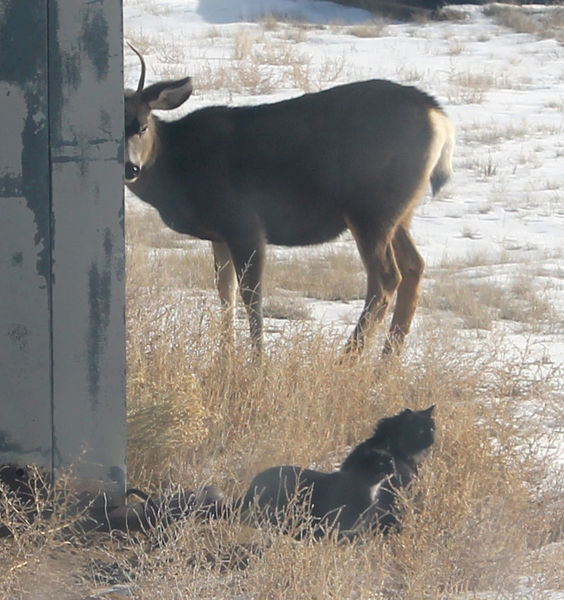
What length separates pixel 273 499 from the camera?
4656mm

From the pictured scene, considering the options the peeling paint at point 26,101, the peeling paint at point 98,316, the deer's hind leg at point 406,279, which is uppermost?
the peeling paint at point 26,101

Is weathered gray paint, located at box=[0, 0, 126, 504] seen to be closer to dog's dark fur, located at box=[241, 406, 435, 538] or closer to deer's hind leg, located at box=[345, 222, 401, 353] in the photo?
dog's dark fur, located at box=[241, 406, 435, 538]

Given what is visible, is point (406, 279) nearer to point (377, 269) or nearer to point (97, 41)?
point (377, 269)

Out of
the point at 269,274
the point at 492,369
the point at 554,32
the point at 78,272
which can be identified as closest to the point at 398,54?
the point at 554,32

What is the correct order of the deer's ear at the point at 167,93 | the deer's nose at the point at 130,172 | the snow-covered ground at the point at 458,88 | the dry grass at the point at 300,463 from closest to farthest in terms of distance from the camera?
the dry grass at the point at 300,463
the deer's nose at the point at 130,172
the deer's ear at the point at 167,93
the snow-covered ground at the point at 458,88

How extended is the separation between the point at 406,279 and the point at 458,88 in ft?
35.0

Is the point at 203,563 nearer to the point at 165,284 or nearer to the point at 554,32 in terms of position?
the point at 165,284

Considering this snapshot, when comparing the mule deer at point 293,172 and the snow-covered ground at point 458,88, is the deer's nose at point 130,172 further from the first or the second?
the snow-covered ground at point 458,88

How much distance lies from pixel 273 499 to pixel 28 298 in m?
1.30

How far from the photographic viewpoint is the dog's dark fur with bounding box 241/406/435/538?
4.56 m

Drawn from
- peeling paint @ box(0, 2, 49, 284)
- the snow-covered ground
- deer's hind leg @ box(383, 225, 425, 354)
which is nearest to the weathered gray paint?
peeling paint @ box(0, 2, 49, 284)

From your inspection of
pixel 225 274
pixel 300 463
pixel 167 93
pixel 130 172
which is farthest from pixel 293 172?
pixel 300 463

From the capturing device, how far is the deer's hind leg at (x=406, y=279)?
8.19 meters

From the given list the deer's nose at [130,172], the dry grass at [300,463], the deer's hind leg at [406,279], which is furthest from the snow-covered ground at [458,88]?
the deer's nose at [130,172]
